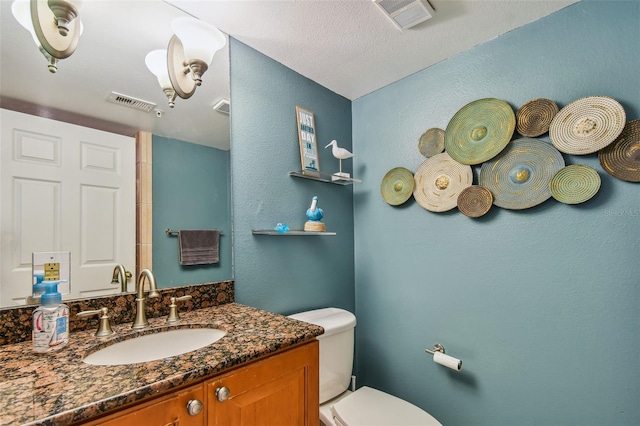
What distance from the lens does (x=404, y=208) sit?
1.71 meters

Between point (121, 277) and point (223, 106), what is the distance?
854mm

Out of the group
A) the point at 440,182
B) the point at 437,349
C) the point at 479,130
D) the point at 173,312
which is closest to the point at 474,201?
the point at 440,182

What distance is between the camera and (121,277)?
1037mm

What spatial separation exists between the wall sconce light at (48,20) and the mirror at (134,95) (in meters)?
0.02

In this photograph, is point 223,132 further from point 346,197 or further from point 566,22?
point 566,22

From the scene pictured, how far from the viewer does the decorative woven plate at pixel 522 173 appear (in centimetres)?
121

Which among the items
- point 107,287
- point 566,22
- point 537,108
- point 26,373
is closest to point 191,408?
point 26,373

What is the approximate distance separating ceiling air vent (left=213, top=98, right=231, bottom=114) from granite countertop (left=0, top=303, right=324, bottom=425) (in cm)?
96

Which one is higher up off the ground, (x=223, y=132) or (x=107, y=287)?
(x=223, y=132)

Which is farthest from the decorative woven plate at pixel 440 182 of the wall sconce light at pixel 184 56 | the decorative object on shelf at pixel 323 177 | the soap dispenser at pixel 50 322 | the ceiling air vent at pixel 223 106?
the soap dispenser at pixel 50 322

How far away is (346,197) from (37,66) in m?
1.54

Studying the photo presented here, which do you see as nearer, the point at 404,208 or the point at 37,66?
the point at 37,66

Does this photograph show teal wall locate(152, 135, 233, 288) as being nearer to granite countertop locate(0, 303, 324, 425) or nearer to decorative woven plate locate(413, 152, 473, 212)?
granite countertop locate(0, 303, 324, 425)

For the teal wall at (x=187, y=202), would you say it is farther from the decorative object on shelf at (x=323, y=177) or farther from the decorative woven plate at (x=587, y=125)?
the decorative woven plate at (x=587, y=125)
